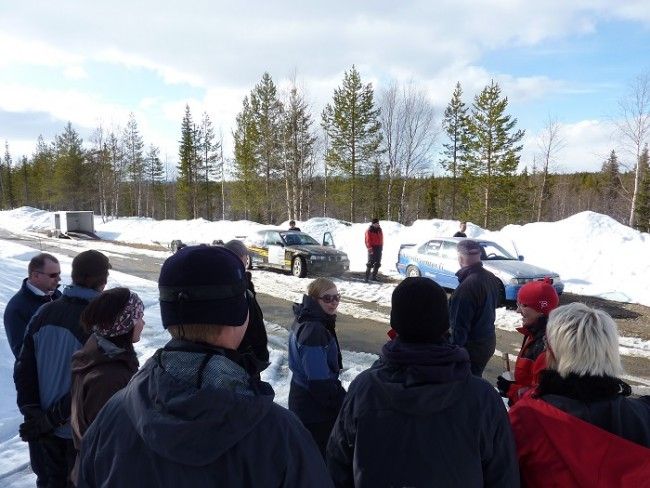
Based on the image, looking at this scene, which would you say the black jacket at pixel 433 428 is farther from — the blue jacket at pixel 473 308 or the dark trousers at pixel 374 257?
the dark trousers at pixel 374 257

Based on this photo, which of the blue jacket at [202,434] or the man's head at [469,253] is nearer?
the blue jacket at [202,434]

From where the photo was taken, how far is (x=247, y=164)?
142ft

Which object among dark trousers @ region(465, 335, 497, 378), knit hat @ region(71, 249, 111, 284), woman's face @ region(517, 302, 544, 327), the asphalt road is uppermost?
knit hat @ region(71, 249, 111, 284)

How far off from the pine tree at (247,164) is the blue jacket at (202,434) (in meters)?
41.3

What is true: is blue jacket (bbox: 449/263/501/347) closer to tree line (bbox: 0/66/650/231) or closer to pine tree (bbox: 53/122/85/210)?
tree line (bbox: 0/66/650/231)

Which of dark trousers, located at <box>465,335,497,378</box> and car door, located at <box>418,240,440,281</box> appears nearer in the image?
dark trousers, located at <box>465,335,497,378</box>

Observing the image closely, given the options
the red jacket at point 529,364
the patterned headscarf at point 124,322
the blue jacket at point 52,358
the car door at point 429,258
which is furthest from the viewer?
the car door at point 429,258

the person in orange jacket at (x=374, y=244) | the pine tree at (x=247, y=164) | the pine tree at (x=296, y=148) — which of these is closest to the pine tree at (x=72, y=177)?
the pine tree at (x=247, y=164)

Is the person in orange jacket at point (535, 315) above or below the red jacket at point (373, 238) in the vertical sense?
above

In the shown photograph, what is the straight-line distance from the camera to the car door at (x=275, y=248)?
16.2 m

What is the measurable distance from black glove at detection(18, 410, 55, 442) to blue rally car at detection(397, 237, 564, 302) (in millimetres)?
10187

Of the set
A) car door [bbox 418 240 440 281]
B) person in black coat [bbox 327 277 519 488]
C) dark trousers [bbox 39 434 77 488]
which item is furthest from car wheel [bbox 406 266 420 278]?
person in black coat [bbox 327 277 519 488]

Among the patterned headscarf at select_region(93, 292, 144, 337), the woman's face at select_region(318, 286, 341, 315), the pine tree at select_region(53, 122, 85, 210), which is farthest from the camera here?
the pine tree at select_region(53, 122, 85, 210)

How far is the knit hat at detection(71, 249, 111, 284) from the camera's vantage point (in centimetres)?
324
